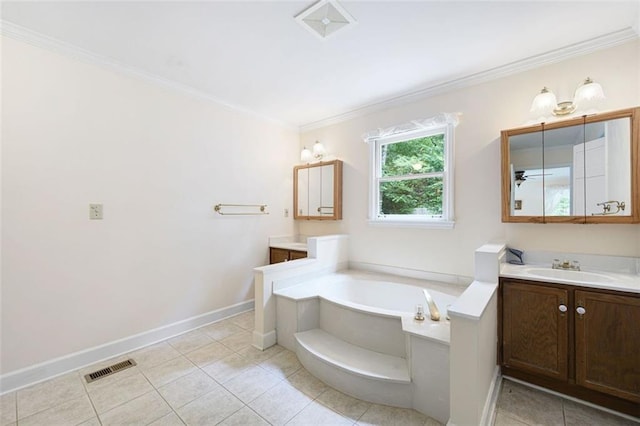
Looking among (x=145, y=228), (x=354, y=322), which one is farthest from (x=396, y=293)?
A: (x=145, y=228)

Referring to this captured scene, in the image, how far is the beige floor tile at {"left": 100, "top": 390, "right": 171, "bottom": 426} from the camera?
1519mm

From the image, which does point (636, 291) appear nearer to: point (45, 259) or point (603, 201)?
point (603, 201)

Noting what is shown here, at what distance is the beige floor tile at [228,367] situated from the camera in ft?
6.36

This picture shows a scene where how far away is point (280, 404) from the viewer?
1649 millimetres

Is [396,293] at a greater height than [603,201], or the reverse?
[603,201]

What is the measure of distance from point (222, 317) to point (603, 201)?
11.7 feet

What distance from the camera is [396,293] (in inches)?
104

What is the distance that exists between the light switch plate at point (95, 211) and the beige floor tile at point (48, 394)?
3.91 feet

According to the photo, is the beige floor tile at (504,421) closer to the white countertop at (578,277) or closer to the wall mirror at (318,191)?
the white countertop at (578,277)

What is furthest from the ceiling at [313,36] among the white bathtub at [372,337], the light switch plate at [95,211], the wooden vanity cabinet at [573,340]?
the white bathtub at [372,337]

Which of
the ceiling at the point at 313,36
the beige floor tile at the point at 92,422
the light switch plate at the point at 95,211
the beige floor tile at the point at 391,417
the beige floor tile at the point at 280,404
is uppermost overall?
the ceiling at the point at 313,36

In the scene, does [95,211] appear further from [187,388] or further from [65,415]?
[187,388]

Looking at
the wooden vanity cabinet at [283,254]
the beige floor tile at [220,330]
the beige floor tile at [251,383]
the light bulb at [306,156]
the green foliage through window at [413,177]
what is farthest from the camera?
the light bulb at [306,156]

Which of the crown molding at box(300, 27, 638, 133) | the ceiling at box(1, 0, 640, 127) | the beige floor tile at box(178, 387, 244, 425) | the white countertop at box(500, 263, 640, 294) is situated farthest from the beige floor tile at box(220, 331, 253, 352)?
Result: the crown molding at box(300, 27, 638, 133)
